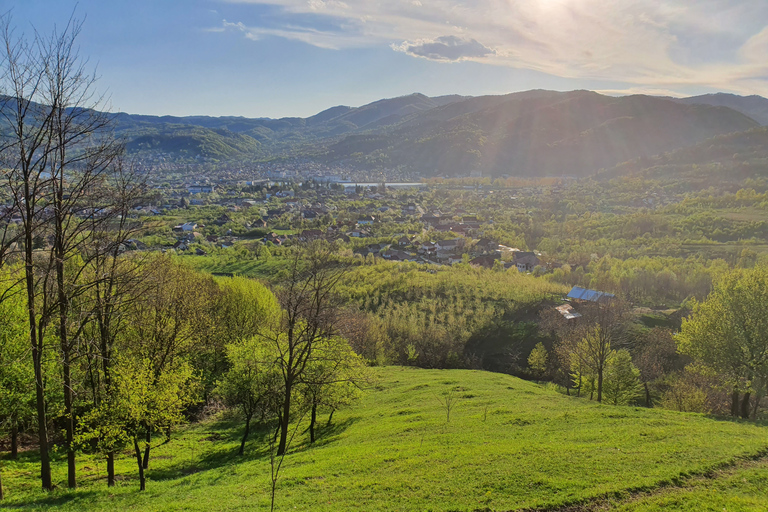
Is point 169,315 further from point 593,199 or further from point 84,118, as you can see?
point 593,199

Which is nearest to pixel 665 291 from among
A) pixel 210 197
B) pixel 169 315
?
pixel 169 315

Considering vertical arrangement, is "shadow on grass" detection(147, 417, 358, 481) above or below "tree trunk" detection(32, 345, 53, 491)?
below

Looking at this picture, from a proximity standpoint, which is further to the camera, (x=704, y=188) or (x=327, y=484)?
(x=704, y=188)

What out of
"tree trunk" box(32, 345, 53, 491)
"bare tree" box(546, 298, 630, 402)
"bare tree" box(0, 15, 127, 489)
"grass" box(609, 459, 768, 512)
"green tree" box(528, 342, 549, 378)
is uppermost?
"bare tree" box(0, 15, 127, 489)

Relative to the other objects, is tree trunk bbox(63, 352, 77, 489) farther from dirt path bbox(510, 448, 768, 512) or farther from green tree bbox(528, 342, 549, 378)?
green tree bbox(528, 342, 549, 378)

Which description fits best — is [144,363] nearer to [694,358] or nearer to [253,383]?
[253,383]

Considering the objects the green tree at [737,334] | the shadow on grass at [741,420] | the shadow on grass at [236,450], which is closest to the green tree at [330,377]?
the shadow on grass at [236,450]

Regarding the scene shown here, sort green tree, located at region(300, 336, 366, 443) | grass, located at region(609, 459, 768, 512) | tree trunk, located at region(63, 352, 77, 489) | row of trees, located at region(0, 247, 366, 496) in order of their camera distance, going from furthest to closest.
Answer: green tree, located at region(300, 336, 366, 443), row of trees, located at region(0, 247, 366, 496), tree trunk, located at region(63, 352, 77, 489), grass, located at region(609, 459, 768, 512)

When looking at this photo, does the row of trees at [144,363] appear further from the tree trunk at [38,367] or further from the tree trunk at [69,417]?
the tree trunk at [38,367]

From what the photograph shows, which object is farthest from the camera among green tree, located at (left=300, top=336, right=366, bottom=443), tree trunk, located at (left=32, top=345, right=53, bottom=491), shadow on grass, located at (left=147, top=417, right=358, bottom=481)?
green tree, located at (left=300, top=336, right=366, bottom=443)

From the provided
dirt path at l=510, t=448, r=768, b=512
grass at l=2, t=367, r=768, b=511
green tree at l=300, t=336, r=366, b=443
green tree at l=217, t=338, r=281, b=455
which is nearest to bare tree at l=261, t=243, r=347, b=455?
green tree at l=217, t=338, r=281, b=455
